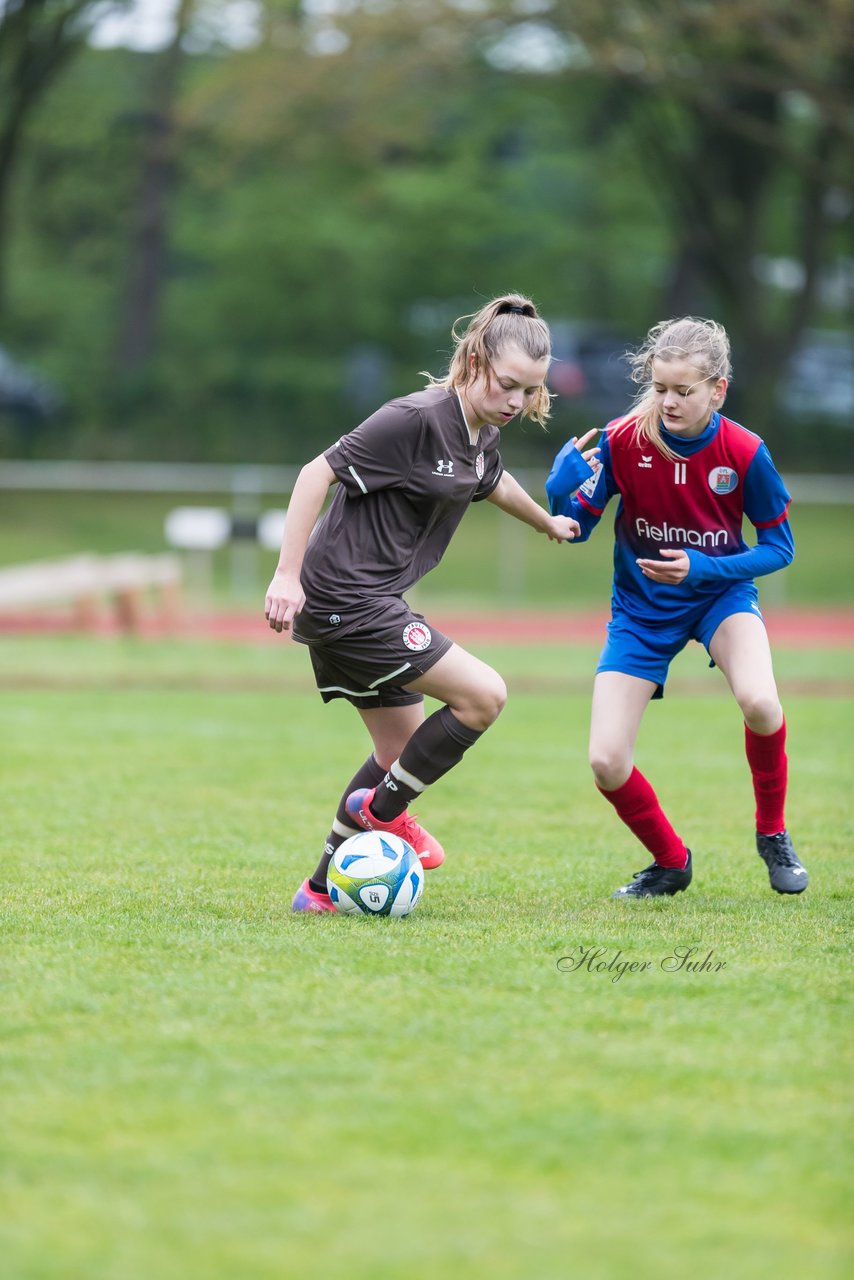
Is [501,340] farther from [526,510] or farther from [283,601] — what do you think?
[283,601]

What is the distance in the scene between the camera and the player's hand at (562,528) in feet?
18.1

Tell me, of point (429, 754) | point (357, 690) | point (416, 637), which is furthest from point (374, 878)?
point (416, 637)

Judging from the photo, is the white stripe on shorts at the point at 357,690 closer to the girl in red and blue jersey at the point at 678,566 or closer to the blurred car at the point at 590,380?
the girl in red and blue jersey at the point at 678,566

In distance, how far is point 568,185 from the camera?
35906mm

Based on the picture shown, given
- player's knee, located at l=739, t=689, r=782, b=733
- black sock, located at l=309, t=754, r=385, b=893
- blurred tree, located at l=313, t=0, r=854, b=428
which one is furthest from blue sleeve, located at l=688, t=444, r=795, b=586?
blurred tree, located at l=313, t=0, r=854, b=428

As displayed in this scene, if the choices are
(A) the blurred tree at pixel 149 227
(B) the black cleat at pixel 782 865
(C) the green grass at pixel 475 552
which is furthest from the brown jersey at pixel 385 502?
(A) the blurred tree at pixel 149 227

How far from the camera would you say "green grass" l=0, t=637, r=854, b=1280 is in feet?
8.79

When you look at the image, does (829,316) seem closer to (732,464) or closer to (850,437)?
(850,437)

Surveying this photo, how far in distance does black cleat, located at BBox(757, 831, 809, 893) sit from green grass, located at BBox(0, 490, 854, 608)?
15187mm

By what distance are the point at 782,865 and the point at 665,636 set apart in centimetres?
84

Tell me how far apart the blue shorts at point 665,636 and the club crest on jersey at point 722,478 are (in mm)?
343

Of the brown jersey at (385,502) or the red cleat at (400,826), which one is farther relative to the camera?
the red cleat at (400,826)

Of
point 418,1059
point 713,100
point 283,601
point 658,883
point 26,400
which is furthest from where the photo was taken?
point 26,400

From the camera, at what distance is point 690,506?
17.8 ft
